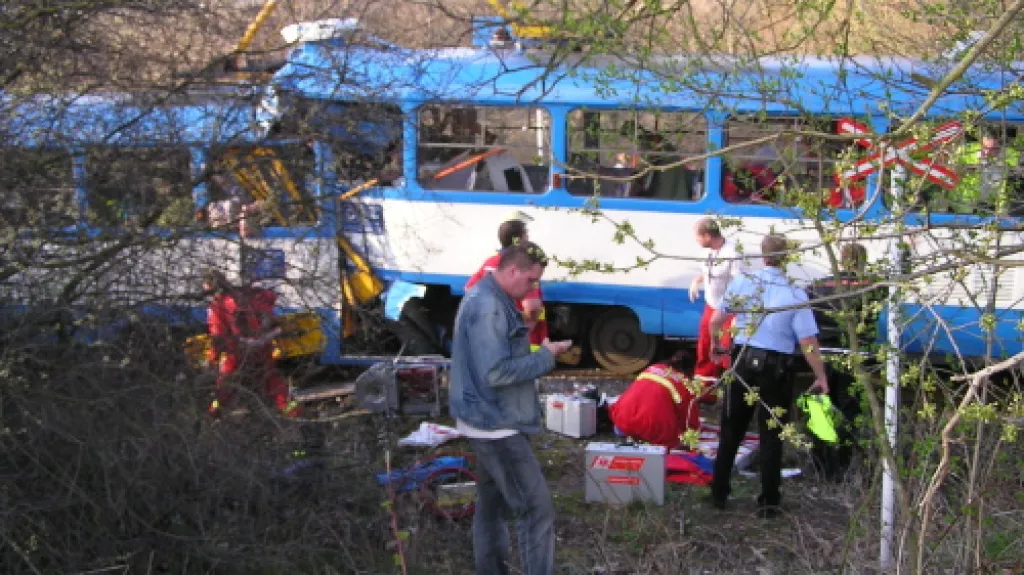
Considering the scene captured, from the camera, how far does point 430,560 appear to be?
239 inches

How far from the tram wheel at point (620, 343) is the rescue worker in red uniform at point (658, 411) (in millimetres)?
2851

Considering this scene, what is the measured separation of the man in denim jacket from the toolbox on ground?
1.71m

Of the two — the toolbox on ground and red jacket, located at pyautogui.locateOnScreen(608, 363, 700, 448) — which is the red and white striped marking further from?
red jacket, located at pyautogui.locateOnScreen(608, 363, 700, 448)

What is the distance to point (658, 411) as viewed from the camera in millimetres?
7980

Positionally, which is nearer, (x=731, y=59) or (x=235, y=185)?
(x=731, y=59)

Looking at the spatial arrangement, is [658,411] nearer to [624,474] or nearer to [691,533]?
[624,474]

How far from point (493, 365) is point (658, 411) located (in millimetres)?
2998

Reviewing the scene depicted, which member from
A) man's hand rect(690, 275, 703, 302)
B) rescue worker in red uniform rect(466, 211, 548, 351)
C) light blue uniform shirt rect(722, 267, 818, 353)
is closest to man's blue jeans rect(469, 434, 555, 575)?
rescue worker in red uniform rect(466, 211, 548, 351)

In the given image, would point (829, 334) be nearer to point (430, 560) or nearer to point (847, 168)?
point (430, 560)

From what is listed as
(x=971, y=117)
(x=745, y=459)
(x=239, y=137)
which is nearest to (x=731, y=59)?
(x=971, y=117)

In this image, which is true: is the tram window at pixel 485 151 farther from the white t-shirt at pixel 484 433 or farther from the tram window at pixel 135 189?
the white t-shirt at pixel 484 433

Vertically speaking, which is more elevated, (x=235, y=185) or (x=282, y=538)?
(x=235, y=185)

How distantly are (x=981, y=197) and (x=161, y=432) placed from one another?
12.1 ft

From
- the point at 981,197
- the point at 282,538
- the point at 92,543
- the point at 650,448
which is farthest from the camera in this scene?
the point at 650,448
